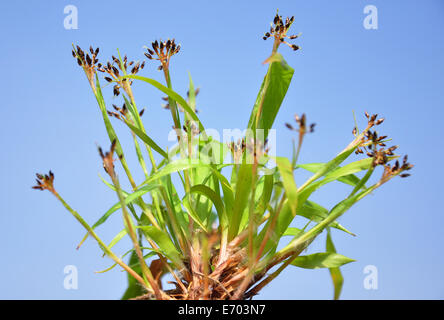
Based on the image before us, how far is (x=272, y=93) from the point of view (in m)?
1.08

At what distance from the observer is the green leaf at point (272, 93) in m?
1.04

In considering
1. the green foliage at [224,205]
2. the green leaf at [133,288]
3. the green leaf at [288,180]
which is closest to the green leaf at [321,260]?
the green foliage at [224,205]

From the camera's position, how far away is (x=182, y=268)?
3.35 feet

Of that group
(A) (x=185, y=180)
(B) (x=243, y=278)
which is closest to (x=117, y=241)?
(A) (x=185, y=180)

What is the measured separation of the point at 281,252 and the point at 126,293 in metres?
0.41

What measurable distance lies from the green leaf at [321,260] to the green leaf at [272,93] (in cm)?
33

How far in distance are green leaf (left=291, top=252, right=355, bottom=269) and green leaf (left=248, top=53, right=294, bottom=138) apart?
13.0 inches

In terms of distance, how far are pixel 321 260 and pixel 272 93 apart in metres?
0.43

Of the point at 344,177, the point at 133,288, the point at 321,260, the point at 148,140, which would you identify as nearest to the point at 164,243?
the point at 133,288

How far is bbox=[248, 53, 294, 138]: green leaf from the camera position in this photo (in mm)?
1036

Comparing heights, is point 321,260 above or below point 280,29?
below

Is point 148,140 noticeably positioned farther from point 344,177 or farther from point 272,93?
point 344,177
